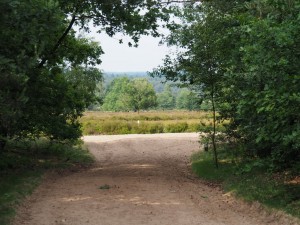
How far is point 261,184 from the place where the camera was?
38.8 ft

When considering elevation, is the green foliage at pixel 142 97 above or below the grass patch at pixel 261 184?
above

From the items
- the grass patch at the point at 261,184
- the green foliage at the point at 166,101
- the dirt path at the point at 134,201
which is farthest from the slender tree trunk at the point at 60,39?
the green foliage at the point at 166,101

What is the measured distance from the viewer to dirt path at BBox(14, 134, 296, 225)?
905cm

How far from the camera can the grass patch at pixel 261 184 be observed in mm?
9852

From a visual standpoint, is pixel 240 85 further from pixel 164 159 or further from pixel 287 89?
pixel 164 159

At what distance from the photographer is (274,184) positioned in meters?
11.5

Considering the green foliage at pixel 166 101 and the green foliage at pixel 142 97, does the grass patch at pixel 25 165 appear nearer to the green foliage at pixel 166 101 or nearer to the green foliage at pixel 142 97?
the green foliage at pixel 142 97

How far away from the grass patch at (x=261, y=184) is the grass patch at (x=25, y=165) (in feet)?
19.1

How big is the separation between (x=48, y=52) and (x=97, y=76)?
1893 cm

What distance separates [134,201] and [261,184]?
3.90 meters

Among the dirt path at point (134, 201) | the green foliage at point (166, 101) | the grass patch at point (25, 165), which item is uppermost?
the green foliage at point (166, 101)

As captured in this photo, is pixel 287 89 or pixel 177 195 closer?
pixel 287 89

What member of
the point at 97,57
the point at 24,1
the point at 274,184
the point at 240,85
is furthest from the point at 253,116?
the point at 97,57

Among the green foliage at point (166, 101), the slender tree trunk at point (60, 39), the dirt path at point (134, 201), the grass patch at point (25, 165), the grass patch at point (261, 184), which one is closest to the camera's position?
the dirt path at point (134, 201)
